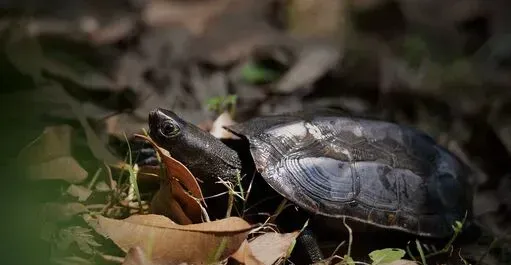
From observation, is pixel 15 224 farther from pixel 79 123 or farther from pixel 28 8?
pixel 28 8

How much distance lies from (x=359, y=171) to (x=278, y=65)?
287 centimetres

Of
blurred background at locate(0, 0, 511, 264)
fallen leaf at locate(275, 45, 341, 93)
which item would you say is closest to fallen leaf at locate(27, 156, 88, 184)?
blurred background at locate(0, 0, 511, 264)

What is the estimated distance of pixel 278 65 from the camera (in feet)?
18.3

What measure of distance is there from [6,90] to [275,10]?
4.78 meters

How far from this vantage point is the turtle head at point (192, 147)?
107 inches

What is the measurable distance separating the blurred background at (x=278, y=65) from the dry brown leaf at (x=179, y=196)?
53 centimetres

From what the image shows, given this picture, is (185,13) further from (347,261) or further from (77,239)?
(347,261)

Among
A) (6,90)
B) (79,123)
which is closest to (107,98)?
(79,123)

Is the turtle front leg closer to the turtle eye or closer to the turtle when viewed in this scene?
the turtle

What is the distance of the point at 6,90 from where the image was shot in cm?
259

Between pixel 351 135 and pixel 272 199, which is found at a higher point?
pixel 351 135

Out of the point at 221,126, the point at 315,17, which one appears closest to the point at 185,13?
the point at 315,17

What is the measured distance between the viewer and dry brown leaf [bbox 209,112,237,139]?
3.32 metres

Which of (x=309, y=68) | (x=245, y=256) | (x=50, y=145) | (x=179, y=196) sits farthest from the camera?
(x=309, y=68)
